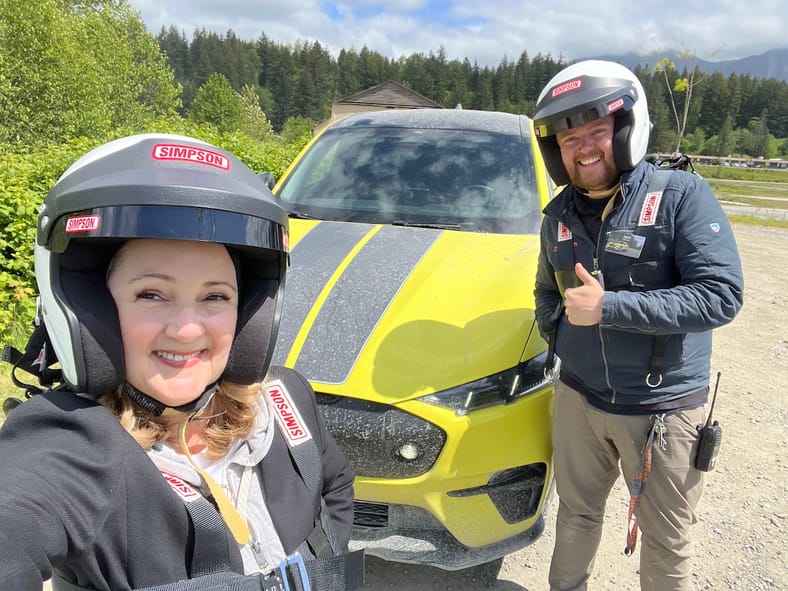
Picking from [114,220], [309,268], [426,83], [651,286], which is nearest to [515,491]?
[651,286]

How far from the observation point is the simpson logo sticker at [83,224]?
1.08 metres

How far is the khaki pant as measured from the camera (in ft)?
6.93

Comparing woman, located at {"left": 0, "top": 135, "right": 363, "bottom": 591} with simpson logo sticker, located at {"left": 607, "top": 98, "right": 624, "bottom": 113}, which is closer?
woman, located at {"left": 0, "top": 135, "right": 363, "bottom": 591}

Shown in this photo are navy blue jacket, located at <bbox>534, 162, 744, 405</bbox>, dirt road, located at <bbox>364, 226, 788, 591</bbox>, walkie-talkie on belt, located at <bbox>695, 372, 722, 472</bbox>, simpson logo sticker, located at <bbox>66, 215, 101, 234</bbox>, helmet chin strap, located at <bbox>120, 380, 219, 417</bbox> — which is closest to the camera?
simpson logo sticker, located at <bbox>66, 215, 101, 234</bbox>

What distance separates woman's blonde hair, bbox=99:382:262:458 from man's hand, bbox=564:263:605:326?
46.0 inches

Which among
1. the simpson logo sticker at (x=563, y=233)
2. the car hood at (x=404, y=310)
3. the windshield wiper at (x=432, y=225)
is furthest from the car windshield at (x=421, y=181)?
the simpson logo sticker at (x=563, y=233)

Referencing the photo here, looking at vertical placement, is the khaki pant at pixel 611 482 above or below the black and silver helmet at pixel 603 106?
below

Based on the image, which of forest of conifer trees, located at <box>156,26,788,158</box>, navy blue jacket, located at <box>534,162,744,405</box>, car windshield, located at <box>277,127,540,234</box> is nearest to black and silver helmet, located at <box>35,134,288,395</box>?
navy blue jacket, located at <box>534,162,744,405</box>

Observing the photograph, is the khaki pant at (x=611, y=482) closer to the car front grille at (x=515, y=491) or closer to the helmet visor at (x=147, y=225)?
the car front grille at (x=515, y=491)

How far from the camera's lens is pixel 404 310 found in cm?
257

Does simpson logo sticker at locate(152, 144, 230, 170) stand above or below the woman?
above

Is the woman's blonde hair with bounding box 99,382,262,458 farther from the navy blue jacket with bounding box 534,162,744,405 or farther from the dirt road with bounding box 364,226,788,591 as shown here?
the dirt road with bounding box 364,226,788,591

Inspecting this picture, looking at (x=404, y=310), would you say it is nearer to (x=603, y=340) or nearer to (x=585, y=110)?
(x=603, y=340)

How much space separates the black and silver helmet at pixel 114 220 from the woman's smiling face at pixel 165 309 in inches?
1.4
